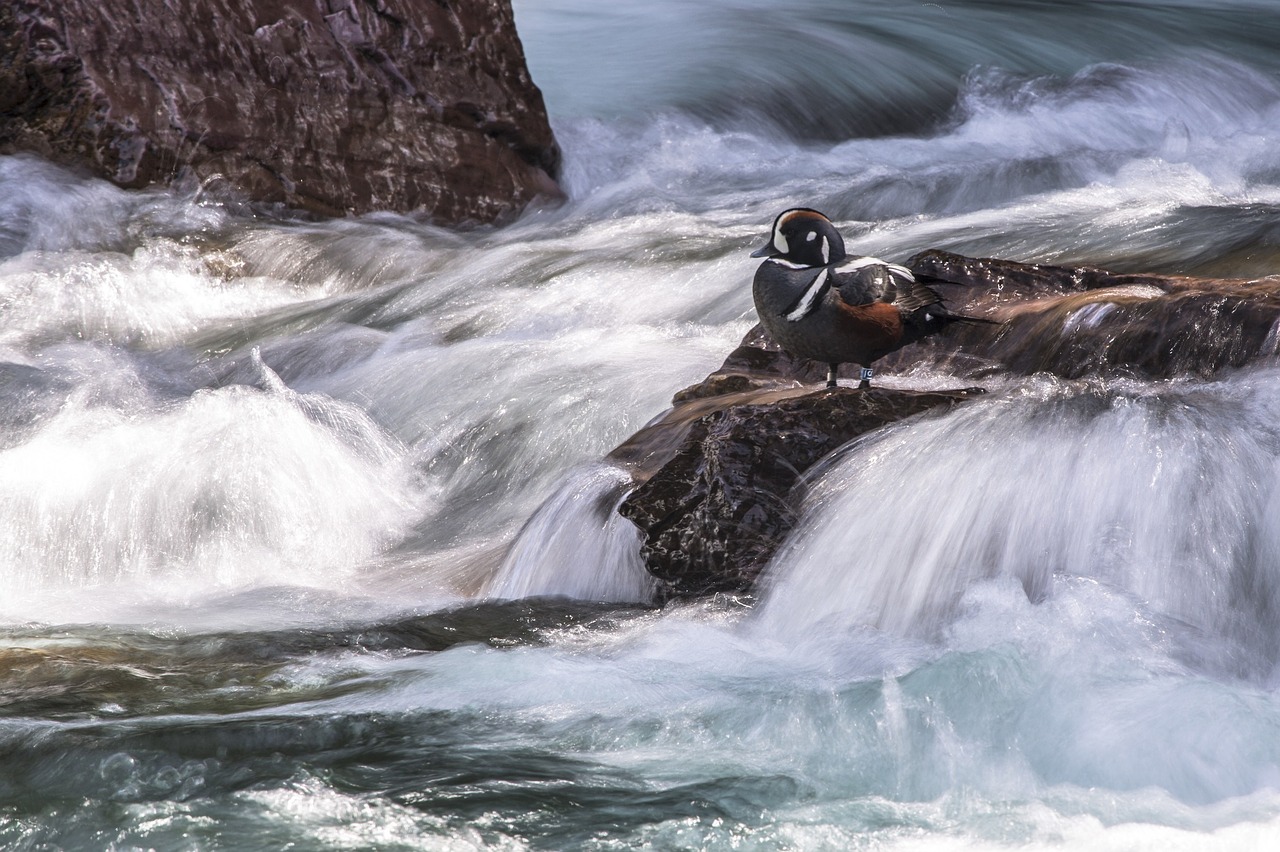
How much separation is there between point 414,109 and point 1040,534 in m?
7.05

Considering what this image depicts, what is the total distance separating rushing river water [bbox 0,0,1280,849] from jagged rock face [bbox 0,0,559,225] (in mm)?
337

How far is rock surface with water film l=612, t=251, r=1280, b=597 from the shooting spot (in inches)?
165

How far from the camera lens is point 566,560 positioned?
14.8 ft

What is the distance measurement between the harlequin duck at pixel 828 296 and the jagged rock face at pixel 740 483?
0.58 feet

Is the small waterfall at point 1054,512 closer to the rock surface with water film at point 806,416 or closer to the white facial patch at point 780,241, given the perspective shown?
the rock surface with water film at point 806,416

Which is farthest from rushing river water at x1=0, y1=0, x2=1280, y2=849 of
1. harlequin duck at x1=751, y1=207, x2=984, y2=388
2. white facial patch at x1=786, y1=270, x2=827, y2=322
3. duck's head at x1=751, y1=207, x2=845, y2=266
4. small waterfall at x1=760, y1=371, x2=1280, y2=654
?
duck's head at x1=751, y1=207, x2=845, y2=266

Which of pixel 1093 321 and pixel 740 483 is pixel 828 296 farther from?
pixel 1093 321

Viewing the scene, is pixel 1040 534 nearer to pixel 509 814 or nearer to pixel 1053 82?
pixel 509 814

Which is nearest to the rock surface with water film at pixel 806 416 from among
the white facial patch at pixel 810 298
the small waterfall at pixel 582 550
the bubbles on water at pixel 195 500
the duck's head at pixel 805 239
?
the small waterfall at pixel 582 550

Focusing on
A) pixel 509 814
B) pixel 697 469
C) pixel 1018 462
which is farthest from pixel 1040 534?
pixel 509 814

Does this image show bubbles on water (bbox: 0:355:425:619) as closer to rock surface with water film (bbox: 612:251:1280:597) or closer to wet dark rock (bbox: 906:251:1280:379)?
rock surface with water film (bbox: 612:251:1280:597)

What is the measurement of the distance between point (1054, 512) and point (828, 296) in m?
0.90

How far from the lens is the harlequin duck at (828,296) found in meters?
4.11

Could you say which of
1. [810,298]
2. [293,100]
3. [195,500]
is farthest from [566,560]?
[293,100]
